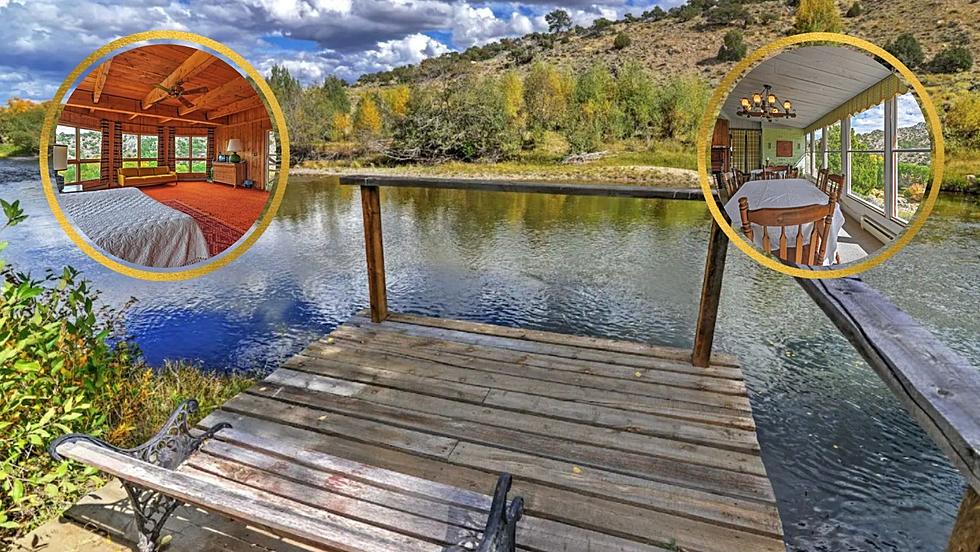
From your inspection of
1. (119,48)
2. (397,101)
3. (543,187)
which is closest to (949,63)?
(119,48)

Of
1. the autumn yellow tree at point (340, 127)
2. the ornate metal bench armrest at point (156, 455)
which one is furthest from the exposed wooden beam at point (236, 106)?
the autumn yellow tree at point (340, 127)

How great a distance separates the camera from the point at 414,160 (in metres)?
31.0

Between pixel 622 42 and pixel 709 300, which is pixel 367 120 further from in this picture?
pixel 709 300

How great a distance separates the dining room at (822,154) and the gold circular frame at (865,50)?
14 millimetres

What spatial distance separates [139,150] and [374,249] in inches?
143

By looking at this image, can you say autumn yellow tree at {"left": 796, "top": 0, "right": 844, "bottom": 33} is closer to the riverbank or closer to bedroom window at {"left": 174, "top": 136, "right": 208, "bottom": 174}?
bedroom window at {"left": 174, "top": 136, "right": 208, "bottom": 174}

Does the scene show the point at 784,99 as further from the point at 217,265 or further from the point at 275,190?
the point at 217,265

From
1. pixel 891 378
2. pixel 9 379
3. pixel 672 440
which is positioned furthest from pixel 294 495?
pixel 891 378

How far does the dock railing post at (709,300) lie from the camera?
11.4 ft

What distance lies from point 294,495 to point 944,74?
2553 millimetres

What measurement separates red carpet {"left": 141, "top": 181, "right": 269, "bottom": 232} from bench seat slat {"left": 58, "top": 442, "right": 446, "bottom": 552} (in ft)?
2.45

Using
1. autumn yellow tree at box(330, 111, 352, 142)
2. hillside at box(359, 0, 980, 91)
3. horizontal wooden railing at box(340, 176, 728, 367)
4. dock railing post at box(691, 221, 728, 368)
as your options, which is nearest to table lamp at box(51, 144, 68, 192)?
horizontal wooden railing at box(340, 176, 728, 367)

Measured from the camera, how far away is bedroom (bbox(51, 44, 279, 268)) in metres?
0.91

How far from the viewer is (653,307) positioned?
24.8 ft
